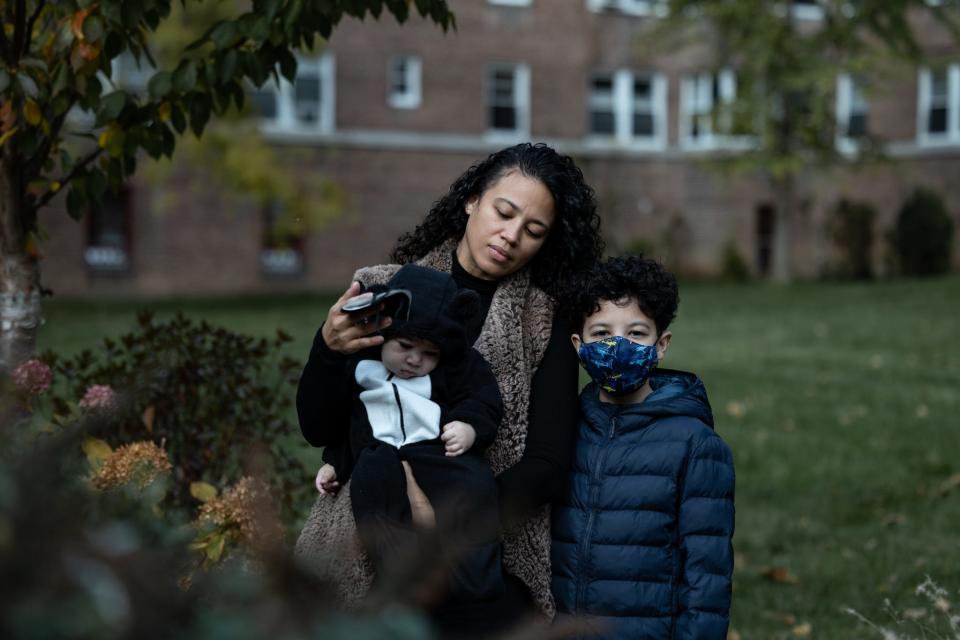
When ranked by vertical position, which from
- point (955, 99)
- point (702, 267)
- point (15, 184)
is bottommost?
point (702, 267)

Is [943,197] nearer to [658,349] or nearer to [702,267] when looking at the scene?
[702,267]

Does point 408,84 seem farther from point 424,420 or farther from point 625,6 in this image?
point 424,420

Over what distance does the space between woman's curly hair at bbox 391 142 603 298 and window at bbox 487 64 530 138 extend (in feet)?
88.9

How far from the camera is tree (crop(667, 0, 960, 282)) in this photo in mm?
23766

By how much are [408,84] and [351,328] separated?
27079 millimetres

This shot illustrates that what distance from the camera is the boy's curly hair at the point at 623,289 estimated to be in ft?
10.5

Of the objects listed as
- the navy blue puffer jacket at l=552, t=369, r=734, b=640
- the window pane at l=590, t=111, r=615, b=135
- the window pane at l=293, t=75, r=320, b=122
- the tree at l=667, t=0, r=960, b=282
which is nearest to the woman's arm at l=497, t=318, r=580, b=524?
the navy blue puffer jacket at l=552, t=369, r=734, b=640

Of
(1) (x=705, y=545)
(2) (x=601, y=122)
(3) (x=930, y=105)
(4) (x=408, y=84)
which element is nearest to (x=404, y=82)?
(4) (x=408, y=84)

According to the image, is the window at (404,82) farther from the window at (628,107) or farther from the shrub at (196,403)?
the shrub at (196,403)

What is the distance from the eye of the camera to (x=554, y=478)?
10.0ft

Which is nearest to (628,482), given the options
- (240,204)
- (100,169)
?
(100,169)

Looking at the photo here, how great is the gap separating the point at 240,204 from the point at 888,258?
50.7ft

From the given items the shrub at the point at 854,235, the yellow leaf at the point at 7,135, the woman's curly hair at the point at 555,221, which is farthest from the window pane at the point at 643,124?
the woman's curly hair at the point at 555,221

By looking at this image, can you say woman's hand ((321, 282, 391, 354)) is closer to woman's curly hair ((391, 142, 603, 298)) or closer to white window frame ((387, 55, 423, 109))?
woman's curly hair ((391, 142, 603, 298))
